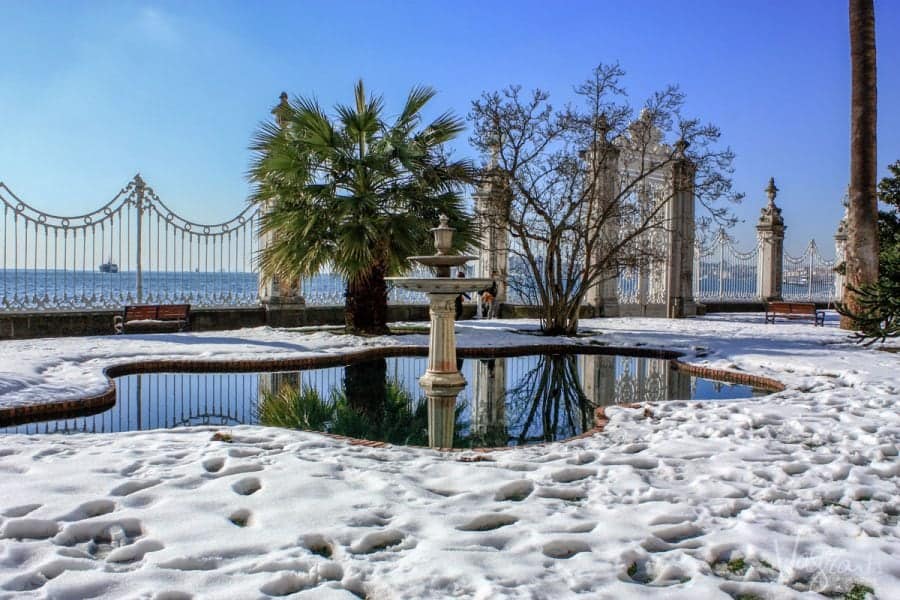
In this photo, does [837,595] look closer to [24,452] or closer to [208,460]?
[208,460]

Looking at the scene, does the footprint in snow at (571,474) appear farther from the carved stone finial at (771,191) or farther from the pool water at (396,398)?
the carved stone finial at (771,191)

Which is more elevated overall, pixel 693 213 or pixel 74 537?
pixel 693 213

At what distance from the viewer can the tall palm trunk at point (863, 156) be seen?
1329 centimetres

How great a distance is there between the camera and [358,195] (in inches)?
507

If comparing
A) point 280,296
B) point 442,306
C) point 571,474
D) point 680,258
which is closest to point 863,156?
point 680,258

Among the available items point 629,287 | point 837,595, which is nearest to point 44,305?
point 837,595

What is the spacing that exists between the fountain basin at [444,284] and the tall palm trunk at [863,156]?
28.9ft

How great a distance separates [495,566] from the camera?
2.92 metres

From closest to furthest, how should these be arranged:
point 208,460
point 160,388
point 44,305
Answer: point 208,460, point 160,388, point 44,305

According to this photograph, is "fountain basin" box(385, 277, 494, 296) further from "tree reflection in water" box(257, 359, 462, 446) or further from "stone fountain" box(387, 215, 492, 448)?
"tree reflection in water" box(257, 359, 462, 446)

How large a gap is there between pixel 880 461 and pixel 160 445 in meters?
4.73

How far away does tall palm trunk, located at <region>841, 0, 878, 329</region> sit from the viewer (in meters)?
13.3

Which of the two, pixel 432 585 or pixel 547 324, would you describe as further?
pixel 547 324

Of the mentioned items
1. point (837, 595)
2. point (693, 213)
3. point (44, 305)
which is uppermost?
point (693, 213)
